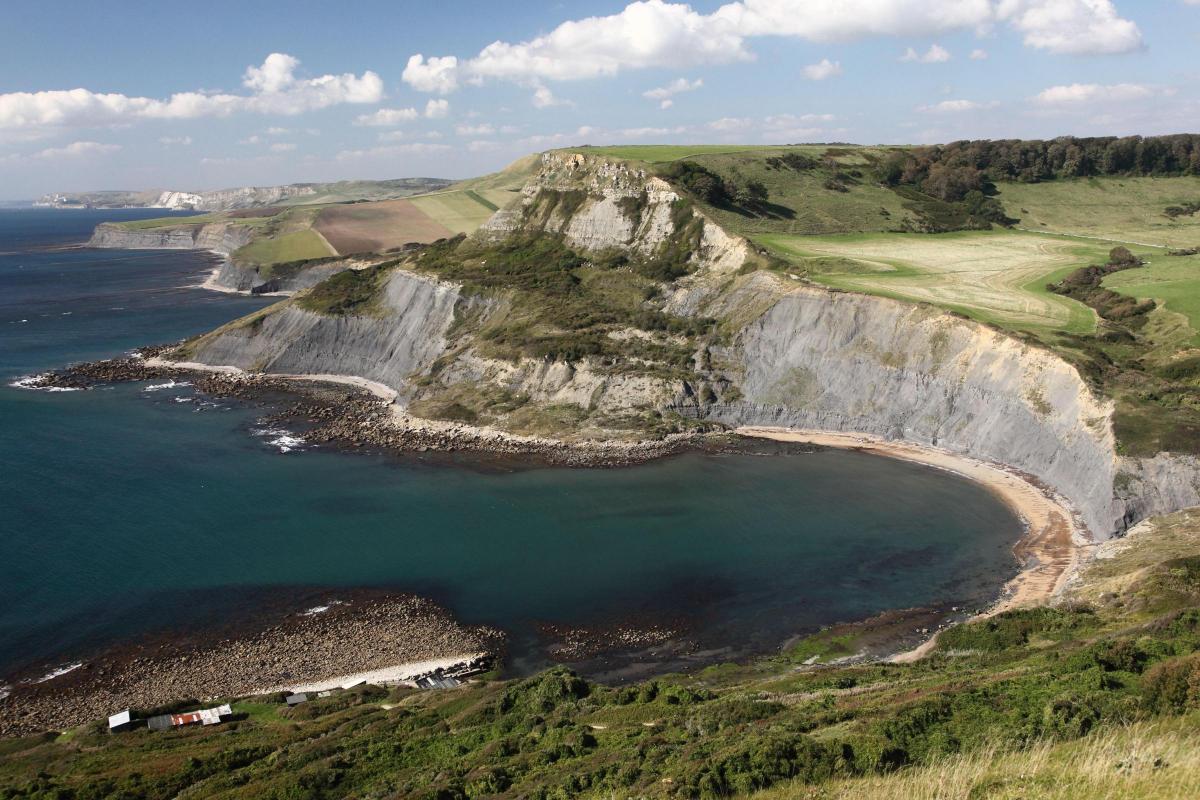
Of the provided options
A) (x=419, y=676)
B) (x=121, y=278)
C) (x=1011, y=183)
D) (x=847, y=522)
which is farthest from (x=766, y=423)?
(x=121, y=278)

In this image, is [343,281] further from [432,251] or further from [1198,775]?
[1198,775]

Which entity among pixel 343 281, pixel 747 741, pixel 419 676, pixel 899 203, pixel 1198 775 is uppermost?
pixel 899 203

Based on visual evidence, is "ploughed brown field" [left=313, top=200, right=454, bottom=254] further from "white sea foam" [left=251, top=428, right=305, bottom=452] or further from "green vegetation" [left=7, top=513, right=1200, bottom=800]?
"green vegetation" [left=7, top=513, right=1200, bottom=800]

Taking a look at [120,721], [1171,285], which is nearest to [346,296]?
[120,721]

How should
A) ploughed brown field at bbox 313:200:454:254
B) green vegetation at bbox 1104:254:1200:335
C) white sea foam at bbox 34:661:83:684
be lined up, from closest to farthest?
white sea foam at bbox 34:661:83:684 → green vegetation at bbox 1104:254:1200:335 → ploughed brown field at bbox 313:200:454:254

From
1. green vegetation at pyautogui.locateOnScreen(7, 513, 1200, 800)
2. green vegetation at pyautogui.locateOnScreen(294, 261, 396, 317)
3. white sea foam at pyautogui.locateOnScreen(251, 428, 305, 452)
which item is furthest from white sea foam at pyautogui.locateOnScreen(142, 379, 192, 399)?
green vegetation at pyautogui.locateOnScreen(7, 513, 1200, 800)

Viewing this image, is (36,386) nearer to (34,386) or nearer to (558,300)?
(34,386)

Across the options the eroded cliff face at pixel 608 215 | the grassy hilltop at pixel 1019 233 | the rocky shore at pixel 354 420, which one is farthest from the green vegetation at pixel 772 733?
the eroded cliff face at pixel 608 215
